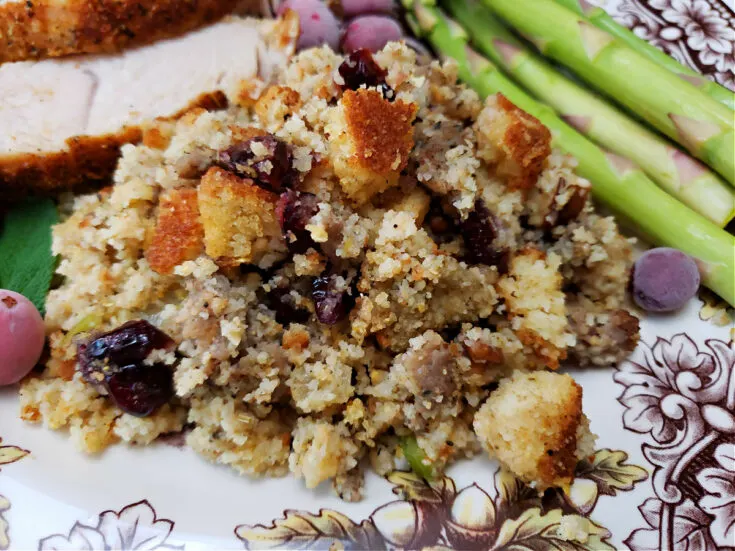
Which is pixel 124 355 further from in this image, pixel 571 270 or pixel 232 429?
pixel 571 270

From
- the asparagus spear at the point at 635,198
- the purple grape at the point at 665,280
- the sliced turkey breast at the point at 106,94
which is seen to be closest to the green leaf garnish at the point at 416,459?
the purple grape at the point at 665,280

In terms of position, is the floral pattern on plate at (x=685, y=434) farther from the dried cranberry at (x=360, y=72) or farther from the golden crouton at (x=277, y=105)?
the golden crouton at (x=277, y=105)

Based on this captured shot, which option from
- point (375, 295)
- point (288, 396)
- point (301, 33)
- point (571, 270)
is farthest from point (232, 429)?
point (301, 33)

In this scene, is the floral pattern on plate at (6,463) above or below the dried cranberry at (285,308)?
below

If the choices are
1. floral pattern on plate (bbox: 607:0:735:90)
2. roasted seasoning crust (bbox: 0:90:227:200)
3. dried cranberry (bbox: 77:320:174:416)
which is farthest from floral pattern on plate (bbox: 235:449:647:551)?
floral pattern on plate (bbox: 607:0:735:90)

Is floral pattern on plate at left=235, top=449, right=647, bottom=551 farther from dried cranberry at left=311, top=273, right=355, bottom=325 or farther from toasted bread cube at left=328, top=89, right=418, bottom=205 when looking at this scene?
toasted bread cube at left=328, top=89, right=418, bottom=205

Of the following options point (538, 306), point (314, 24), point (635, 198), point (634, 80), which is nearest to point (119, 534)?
point (538, 306)

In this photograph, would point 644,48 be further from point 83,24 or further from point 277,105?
point 83,24

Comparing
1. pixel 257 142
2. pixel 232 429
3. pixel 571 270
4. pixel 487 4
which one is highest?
pixel 487 4
